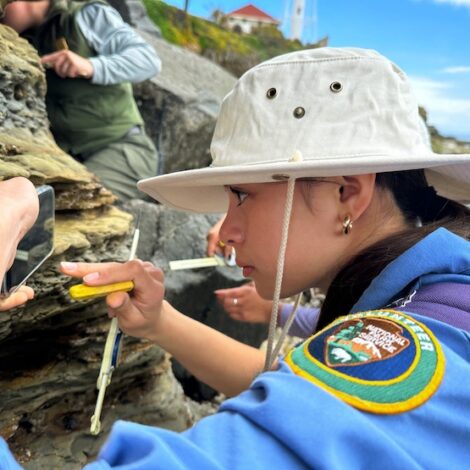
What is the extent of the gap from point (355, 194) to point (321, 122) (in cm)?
25

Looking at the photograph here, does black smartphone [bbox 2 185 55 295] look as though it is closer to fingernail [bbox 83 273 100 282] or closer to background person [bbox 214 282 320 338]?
fingernail [bbox 83 273 100 282]

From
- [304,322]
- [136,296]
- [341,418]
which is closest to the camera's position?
Result: [341,418]

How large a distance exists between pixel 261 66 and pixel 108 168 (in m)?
2.57

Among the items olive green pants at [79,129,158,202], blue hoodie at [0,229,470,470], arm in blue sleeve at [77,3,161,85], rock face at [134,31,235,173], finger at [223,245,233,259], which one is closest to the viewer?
blue hoodie at [0,229,470,470]

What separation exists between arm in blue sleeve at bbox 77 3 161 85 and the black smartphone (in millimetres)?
1969

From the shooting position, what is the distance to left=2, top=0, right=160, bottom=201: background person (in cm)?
334

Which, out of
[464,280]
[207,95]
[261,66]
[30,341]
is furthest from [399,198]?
Result: [207,95]

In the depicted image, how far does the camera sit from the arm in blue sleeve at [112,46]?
355cm

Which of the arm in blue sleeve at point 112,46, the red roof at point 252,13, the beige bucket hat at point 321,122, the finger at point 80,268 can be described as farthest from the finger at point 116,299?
the red roof at point 252,13

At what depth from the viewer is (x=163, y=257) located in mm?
3861

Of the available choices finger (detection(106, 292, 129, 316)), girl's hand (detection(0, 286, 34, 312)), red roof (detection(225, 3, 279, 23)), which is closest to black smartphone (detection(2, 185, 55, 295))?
girl's hand (detection(0, 286, 34, 312))

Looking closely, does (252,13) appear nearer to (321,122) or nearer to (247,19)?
(247,19)

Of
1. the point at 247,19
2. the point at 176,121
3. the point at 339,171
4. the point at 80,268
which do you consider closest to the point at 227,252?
the point at 80,268

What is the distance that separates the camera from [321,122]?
1463 millimetres
